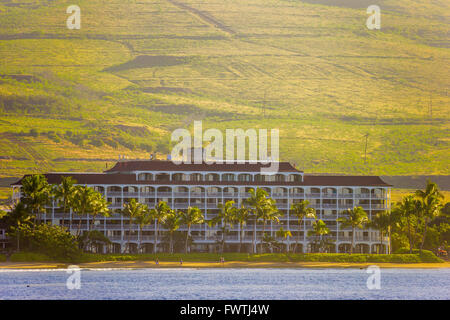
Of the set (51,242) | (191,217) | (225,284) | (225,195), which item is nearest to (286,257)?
(191,217)

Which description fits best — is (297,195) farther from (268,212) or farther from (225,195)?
(268,212)

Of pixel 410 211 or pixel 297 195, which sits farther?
pixel 297 195

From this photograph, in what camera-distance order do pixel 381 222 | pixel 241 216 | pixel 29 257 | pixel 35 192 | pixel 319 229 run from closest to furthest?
pixel 29 257 → pixel 35 192 → pixel 241 216 → pixel 381 222 → pixel 319 229

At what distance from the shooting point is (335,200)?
167m

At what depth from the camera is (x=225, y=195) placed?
16600cm

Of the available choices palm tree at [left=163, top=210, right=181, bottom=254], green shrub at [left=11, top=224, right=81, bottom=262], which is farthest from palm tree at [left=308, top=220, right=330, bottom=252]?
green shrub at [left=11, top=224, right=81, bottom=262]

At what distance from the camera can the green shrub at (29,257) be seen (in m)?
134

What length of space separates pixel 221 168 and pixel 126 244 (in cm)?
2458

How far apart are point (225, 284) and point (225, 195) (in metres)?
49.1

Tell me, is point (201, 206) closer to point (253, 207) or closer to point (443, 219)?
point (253, 207)

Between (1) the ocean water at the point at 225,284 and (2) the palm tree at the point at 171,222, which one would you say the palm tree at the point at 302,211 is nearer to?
(1) the ocean water at the point at 225,284

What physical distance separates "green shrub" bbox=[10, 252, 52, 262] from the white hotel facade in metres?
23.6

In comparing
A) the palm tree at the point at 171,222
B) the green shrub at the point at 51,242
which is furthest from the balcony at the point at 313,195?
the green shrub at the point at 51,242
